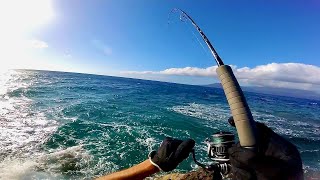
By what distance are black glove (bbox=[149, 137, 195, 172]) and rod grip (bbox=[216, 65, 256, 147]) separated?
1.49 ft

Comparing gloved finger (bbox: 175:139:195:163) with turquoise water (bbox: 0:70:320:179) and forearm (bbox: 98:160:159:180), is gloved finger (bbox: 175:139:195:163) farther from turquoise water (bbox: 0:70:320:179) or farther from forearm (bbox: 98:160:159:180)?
turquoise water (bbox: 0:70:320:179)

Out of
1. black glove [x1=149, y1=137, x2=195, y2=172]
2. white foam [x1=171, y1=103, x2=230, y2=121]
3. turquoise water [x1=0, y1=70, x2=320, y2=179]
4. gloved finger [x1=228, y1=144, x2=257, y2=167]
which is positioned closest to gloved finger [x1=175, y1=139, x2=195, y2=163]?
black glove [x1=149, y1=137, x2=195, y2=172]

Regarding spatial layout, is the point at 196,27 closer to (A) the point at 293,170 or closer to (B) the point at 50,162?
(A) the point at 293,170

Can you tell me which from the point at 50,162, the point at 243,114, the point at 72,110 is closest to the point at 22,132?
the point at 50,162

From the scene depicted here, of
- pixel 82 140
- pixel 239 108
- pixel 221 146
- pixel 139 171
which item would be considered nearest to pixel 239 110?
pixel 239 108

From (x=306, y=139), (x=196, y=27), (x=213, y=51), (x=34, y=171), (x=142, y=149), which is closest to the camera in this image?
(x=213, y=51)

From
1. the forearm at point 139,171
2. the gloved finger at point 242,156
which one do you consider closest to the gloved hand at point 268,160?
the gloved finger at point 242,156

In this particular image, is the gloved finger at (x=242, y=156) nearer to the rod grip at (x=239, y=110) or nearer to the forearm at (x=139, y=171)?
the rod grip at (x=239, y=110)

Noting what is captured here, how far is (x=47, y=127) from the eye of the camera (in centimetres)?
1675

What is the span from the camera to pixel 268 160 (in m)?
1.80

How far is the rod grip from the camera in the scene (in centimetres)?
189

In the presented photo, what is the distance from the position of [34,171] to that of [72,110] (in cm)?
1374

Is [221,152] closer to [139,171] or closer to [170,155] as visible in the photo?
[170,155]

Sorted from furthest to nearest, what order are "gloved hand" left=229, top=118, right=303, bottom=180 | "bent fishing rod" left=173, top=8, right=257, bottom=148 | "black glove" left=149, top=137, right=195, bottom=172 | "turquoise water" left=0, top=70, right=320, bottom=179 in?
"turquoise water" left=0, top=70, right=320, bottom=179 < "black glove" left=149, top=137, right=195, bottom=172 < "bent fishing rod" left=173, top=8, right=257, bottom=148 < "gloved hand" left=229, top=118, right=303, bottom=180
